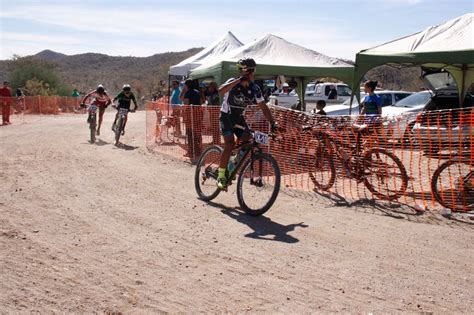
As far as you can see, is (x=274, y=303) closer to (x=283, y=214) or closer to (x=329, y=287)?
(x=329, y=287)

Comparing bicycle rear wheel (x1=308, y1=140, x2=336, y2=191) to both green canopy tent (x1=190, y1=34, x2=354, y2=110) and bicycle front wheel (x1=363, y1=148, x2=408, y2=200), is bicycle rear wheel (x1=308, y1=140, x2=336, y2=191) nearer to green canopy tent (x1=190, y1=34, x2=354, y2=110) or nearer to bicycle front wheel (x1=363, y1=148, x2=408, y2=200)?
bicycle front wheel (x1=363, y1=148, x2=408, y2=200)

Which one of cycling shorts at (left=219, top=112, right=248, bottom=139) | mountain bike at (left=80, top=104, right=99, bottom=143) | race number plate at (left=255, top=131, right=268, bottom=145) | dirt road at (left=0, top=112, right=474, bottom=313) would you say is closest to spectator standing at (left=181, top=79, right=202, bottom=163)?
dirt road at (left=0, top=112, right=474, bottom=313)

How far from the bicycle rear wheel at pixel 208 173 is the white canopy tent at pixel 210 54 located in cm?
1134

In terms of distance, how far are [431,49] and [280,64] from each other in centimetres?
573

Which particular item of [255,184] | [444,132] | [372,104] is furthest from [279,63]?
[255,184]

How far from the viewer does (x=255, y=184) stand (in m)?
7.34

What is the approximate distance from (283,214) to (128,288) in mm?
3228

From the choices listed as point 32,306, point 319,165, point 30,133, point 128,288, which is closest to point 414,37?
point 319,165

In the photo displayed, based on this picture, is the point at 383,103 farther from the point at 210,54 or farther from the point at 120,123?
the point at 120,123

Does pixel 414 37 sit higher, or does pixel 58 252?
pixel 414 37

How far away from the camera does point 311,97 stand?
2720 cm

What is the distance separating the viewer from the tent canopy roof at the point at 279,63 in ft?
48.6

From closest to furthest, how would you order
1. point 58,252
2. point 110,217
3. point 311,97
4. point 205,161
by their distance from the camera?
point 58,252, point 110,217, point 205,161, point 311,97

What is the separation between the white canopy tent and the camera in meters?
19.4
